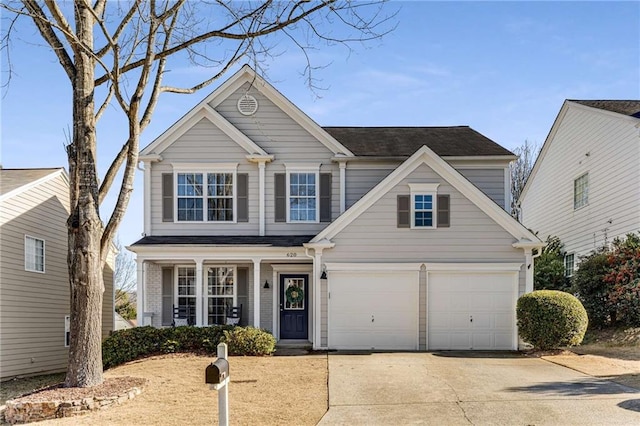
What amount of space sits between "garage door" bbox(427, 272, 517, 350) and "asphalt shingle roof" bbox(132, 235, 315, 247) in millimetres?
4163

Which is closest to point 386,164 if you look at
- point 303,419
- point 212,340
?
point 212,340

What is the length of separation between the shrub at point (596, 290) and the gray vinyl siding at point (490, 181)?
11.5 ft

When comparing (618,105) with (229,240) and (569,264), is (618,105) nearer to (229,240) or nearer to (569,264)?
(569,264)

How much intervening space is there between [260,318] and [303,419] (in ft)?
30.5

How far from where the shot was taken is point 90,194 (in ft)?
38.9

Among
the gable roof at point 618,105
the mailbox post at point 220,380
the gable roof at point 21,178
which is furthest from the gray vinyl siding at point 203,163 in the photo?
the gable roof at point 618,105

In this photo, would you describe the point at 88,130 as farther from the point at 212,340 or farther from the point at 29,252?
the point at 29,252

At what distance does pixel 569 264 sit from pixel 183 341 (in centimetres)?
1611

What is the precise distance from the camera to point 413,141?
66.9 feet

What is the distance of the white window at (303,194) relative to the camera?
1869 cm

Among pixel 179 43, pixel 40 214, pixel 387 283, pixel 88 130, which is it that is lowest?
pixel 387 283

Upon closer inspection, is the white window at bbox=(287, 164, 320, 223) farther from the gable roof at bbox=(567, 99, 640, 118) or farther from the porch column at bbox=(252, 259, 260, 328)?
the gable roof at bbox=(567, 99, 640, 118)

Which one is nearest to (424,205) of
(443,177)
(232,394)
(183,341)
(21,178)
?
(443,177)

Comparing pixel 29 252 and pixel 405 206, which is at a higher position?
pixel 405 206
